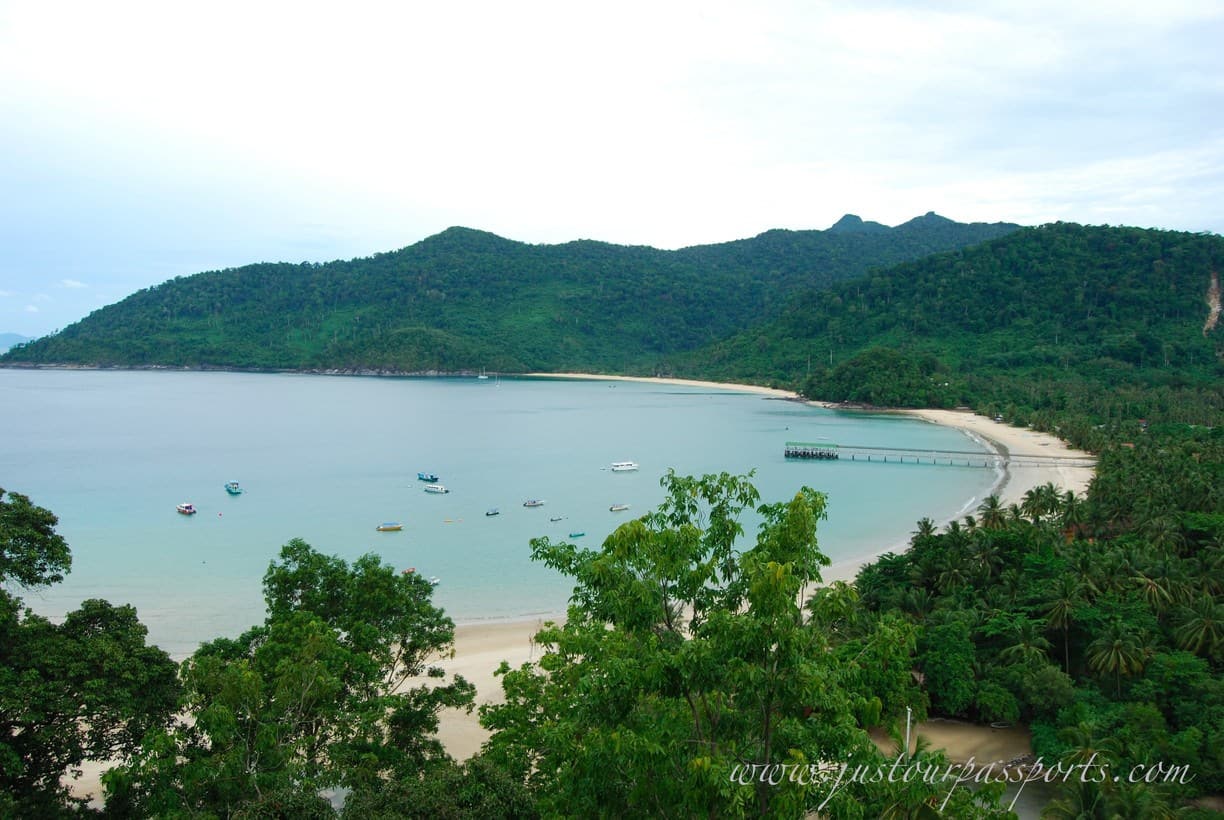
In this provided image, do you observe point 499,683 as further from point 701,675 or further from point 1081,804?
point 701,675

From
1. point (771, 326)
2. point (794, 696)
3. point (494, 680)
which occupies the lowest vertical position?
point (494, 680)

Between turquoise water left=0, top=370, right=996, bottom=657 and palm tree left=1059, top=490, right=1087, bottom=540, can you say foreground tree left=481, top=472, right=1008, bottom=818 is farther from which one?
palm tree left=1059, top=490, right=1087, bottom=540

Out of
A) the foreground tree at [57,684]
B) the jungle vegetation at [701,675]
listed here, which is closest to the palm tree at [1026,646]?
the jungle vegetation at [701,675]

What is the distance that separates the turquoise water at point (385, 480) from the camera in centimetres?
3700

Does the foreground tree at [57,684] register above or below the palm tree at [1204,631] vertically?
above

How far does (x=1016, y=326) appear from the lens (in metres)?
138

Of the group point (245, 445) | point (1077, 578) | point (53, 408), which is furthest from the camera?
point (53, 408)

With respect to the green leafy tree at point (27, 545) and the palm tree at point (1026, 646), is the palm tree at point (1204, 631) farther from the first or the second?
the green leafy tree at point (27, 545)

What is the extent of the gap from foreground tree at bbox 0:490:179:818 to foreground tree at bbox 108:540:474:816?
692 mm

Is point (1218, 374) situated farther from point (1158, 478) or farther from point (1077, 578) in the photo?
point (1077, 578)

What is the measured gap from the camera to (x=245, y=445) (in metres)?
79.6

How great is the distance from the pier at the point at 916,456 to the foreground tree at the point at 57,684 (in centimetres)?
6773

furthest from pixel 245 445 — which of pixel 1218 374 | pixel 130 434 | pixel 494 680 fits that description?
pixel 1218 374

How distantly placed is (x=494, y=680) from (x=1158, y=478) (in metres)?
35.3
